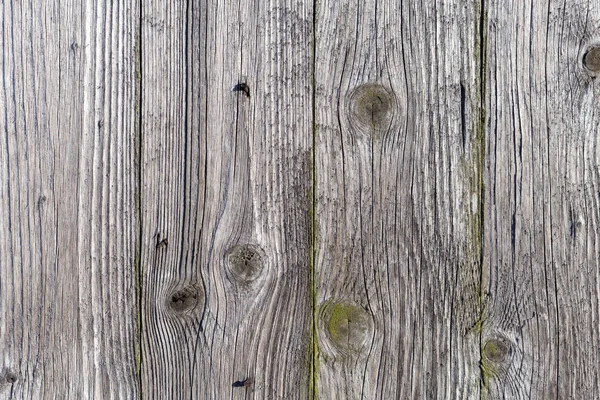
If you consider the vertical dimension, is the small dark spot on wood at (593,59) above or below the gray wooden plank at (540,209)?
above

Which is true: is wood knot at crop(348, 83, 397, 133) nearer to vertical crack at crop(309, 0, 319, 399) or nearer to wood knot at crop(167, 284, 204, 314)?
vertical crack at crop(309, 0, 319, 399)

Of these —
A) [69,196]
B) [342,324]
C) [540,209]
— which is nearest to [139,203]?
[69,196]

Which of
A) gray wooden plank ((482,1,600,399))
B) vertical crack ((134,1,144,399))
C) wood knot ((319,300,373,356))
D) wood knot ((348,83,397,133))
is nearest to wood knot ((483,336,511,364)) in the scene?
gray wooden plank ((482,1,600,399))

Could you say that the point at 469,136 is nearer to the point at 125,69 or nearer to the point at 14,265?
the point at 125,69

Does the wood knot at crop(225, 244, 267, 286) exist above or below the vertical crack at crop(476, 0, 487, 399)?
below

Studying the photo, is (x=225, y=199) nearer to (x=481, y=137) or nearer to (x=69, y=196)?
(x=69, y=196)

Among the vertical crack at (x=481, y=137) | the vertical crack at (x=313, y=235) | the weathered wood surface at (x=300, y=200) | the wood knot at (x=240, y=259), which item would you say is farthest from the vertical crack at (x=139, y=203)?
the vertical crack at (x=481, y=137)

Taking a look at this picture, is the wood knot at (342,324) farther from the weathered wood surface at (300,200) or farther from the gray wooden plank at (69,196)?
the gray wooden plank at (69,196)
